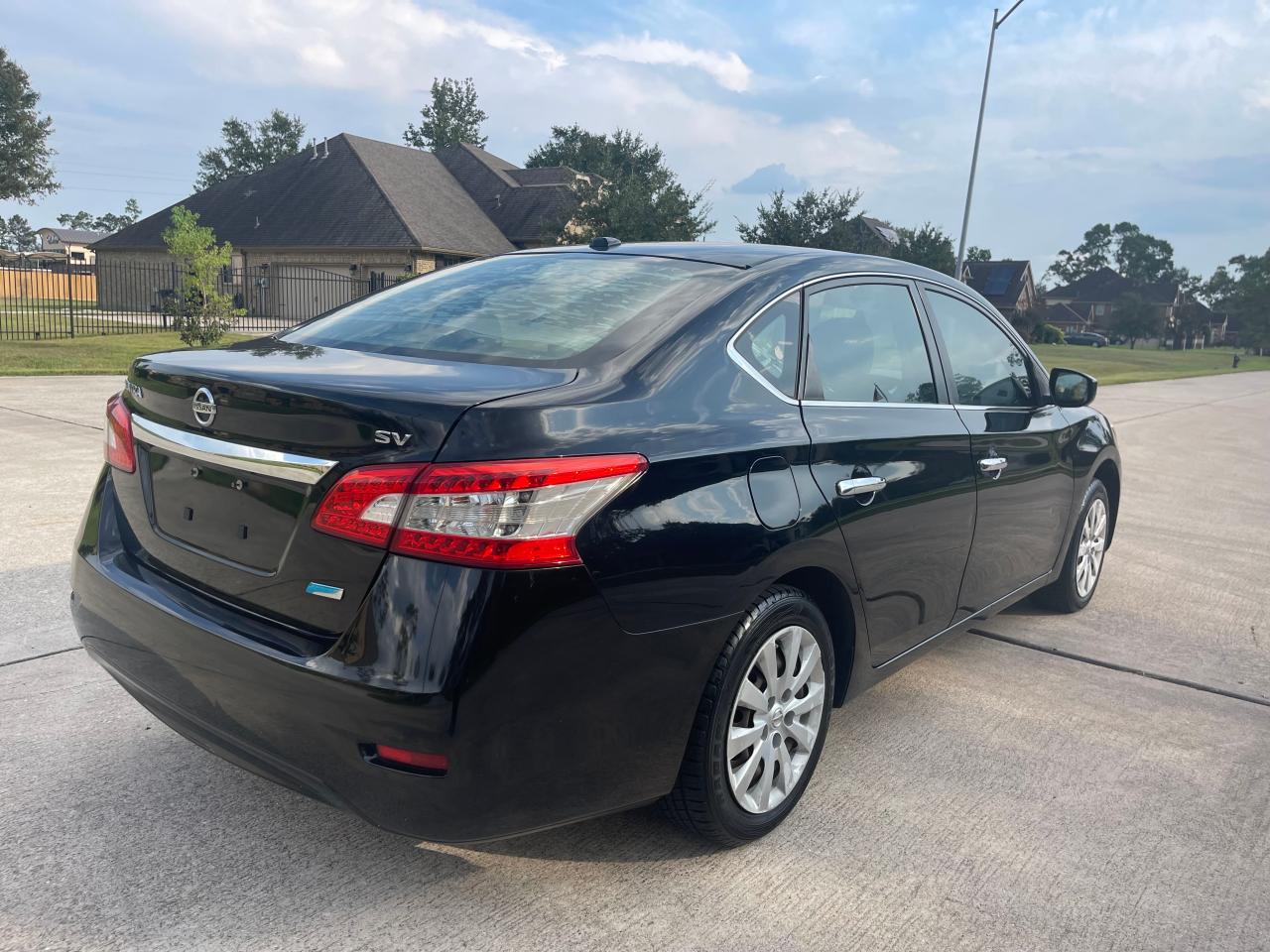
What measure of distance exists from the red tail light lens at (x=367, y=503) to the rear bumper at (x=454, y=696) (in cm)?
8

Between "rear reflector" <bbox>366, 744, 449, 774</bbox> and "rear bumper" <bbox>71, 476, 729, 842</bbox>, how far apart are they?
0.02 metres

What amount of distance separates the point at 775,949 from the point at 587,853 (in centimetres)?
61

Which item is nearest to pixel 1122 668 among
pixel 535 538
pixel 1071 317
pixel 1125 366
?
pixel 535 538

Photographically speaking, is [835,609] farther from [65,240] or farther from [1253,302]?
[65,240]

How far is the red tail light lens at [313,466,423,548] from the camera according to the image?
7.34 feet

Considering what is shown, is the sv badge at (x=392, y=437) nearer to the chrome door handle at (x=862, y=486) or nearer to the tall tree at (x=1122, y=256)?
the chrome door handle at (x=862, y=486)

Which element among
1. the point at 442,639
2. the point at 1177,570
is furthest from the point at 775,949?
the point at 1177,570

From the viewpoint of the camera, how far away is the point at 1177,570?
6.64 meters

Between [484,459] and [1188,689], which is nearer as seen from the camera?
[484,459]

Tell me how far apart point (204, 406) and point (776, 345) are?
1.57 meters

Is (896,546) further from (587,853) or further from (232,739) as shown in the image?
(232,739)

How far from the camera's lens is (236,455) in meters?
2.48

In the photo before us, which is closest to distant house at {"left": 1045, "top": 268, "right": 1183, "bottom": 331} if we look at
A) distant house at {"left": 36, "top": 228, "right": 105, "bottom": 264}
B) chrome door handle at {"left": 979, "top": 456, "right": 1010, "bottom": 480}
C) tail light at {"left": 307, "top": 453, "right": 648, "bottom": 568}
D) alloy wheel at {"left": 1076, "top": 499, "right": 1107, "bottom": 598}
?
distant house at {"left": 36, "top": 228, "right": 105, "bottom": 264}

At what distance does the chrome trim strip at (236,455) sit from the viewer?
92.4 inches
